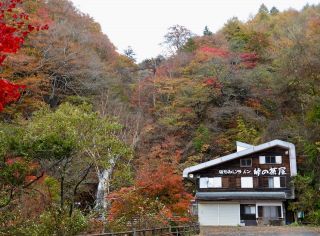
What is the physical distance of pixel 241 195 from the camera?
28.1 m

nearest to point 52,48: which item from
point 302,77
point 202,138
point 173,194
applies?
point 202,138

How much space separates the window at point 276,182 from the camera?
28438mm

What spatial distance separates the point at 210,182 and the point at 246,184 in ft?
8.35

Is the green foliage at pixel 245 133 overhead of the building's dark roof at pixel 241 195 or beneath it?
overhead

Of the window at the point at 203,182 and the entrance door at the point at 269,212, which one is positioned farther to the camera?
the window at the point at 203,182

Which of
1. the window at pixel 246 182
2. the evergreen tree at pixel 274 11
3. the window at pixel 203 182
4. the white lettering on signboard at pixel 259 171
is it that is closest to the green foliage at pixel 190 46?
the white lettering on signboard at pixel 259 171

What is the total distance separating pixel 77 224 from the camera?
36.0ft

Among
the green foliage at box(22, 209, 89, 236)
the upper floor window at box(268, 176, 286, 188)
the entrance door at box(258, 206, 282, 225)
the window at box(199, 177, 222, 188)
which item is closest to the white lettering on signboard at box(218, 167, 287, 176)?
the upper floor window at box(268, 176, 286, 188)

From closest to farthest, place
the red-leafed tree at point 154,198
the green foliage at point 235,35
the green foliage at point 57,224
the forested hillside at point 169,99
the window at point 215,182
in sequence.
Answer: the green foliage at point 57,224, the red-leafed tree at point 154,198, the forested hillside at point 169,99, the window at point 215,182, the green foliage at point 235,35

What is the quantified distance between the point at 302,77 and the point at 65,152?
2226cm

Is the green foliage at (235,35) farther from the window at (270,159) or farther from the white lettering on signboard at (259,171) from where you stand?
the white lettering on signboard at (259,171)

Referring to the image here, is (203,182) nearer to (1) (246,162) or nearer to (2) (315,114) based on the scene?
(1) (246,162)

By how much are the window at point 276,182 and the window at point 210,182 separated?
3.49 meters

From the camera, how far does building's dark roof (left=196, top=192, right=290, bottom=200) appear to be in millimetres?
27391
